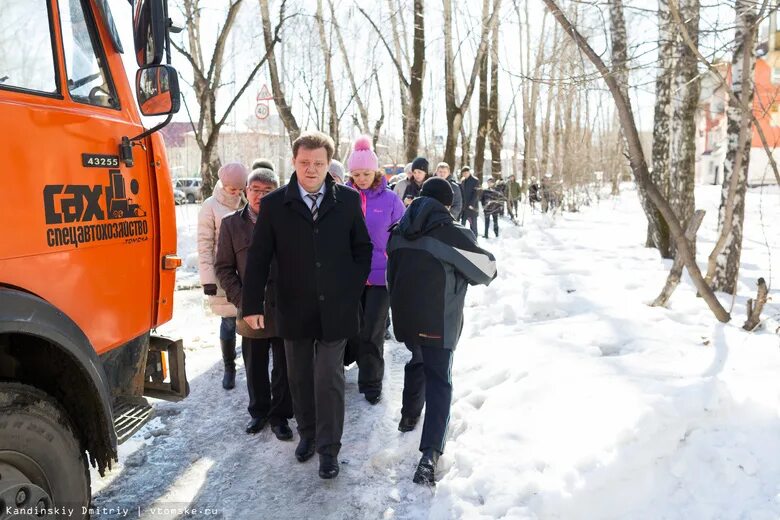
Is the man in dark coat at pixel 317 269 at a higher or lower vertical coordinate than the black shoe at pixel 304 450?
higher

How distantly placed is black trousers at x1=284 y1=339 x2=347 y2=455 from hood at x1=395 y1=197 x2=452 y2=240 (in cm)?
79

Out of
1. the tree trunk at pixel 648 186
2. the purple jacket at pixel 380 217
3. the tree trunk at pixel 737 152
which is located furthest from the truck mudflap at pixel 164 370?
the tree trunk at pixel 737 152

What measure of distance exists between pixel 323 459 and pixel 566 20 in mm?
4154

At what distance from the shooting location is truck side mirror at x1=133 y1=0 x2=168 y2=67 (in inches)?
107

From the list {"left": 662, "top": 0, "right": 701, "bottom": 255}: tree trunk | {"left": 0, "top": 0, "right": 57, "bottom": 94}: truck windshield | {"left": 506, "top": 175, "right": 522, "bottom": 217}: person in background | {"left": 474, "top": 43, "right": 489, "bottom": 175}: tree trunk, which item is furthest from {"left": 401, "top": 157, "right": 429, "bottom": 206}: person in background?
{"left": 506, "top": 175, "right": 522, "bottom": 217}: person in background

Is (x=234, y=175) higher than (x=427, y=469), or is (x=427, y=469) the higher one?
(x=234, y=175)

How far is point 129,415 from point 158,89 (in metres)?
1.57

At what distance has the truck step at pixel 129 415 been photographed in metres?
2.94

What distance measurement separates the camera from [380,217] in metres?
5.02

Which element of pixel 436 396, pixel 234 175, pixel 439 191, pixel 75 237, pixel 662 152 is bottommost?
pixel 436 396

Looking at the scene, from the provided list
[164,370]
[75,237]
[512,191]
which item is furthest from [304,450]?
[512,191]

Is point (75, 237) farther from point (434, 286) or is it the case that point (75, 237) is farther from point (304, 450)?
point (304, 450)

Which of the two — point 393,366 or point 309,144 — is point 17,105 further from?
point 393,366

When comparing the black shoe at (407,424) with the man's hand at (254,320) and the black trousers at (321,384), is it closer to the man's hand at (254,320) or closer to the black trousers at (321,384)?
the black trousers at (321,384)
